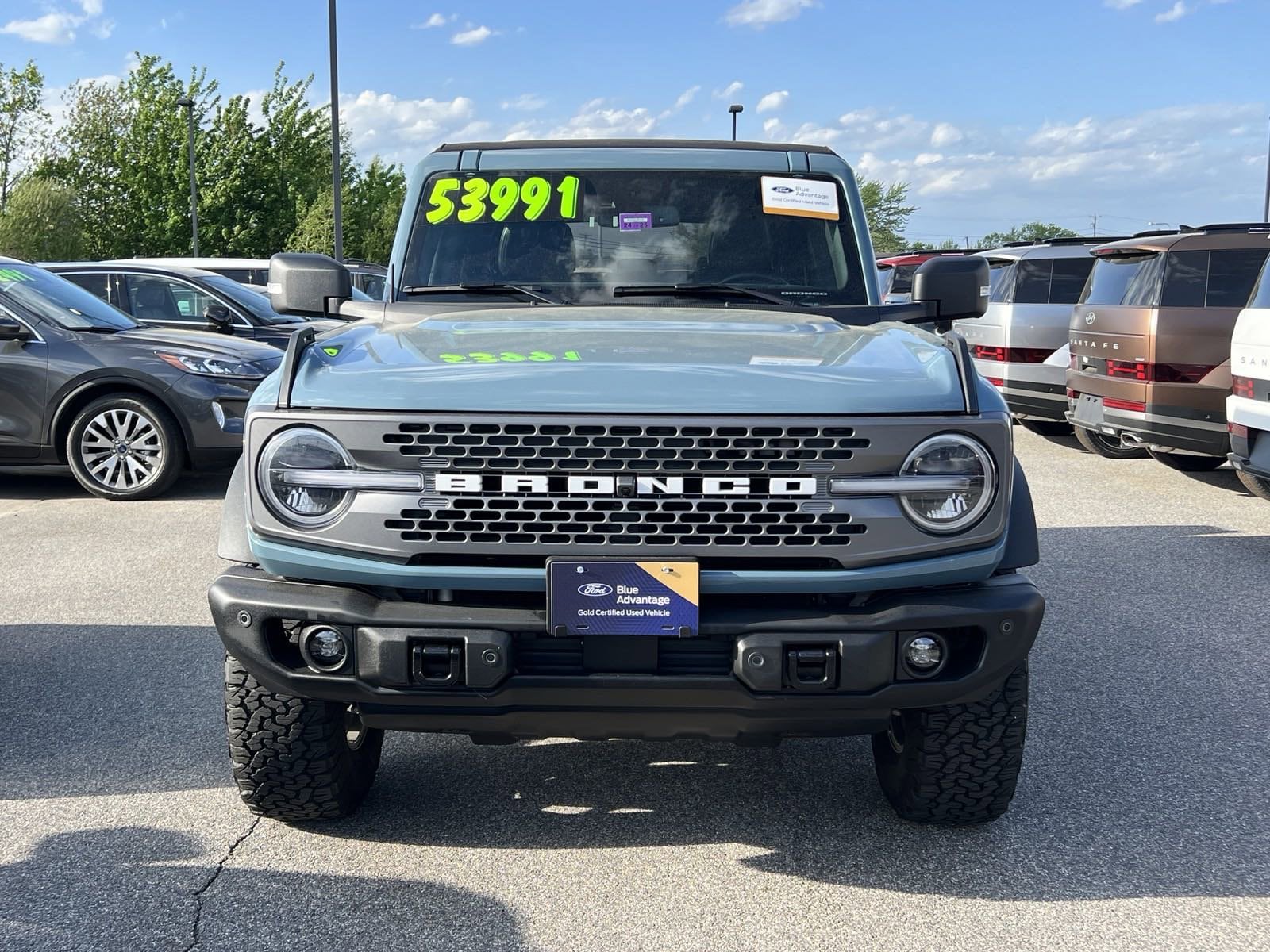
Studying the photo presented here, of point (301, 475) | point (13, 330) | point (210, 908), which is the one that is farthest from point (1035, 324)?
point (210, 908)

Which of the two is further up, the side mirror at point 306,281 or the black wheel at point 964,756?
the side mirror at point 306,281

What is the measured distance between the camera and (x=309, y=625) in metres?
3.12

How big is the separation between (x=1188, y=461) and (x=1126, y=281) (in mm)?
1781

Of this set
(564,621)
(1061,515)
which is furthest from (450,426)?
(1061,515)

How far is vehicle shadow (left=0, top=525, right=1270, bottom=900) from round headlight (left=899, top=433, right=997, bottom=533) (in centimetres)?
96

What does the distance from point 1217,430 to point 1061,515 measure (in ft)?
4.99

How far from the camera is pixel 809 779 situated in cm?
408

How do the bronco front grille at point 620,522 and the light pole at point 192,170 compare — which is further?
the light pole at point 192,170

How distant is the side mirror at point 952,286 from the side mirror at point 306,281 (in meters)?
1.97

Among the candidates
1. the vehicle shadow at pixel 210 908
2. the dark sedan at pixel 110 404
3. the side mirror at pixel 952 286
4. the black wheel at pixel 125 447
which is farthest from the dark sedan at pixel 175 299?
the vehicle shadow at pixel 210 908

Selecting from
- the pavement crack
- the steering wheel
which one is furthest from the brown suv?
the pavement crack

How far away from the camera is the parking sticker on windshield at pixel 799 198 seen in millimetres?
4797

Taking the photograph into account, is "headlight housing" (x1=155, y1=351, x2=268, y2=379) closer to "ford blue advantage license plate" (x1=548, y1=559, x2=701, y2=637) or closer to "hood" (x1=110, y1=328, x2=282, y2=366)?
"hood" (x1=110, y1=328, x2=282, y2=366)

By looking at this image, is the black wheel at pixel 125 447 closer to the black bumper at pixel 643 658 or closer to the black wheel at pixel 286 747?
the black wheel at pixel 286 747
